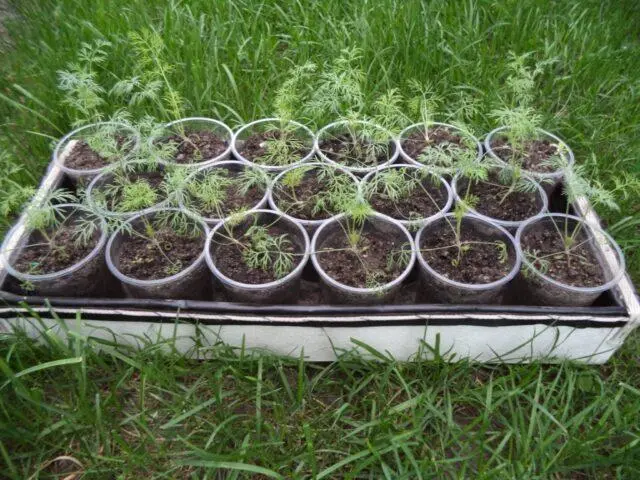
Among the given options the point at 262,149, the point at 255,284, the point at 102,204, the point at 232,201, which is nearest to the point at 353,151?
the point at 262,149

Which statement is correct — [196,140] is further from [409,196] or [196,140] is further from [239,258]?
[409,196]

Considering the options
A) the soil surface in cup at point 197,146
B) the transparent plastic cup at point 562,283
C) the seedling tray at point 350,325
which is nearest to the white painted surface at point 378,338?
the seedling tray at point 350,325

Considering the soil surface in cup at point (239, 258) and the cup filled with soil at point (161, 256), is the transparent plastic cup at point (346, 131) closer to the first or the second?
the soil surface in cup at point (239, 258)

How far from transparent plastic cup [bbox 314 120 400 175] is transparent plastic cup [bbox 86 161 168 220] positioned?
0.63m

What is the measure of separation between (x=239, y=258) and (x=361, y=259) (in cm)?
43

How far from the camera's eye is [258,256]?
1816mm

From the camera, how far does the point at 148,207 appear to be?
1898 mm

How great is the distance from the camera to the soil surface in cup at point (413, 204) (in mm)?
1954

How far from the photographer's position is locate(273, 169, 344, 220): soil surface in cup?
1.93m

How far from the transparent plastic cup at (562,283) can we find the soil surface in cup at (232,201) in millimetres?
995

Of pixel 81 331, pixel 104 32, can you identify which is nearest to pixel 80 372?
pixel 81 331

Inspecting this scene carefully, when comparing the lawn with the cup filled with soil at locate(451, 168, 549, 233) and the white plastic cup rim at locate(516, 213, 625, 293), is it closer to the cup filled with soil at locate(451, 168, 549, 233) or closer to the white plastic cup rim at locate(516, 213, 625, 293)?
the white plastic cup rim at locate(516, 213, 625, 293)

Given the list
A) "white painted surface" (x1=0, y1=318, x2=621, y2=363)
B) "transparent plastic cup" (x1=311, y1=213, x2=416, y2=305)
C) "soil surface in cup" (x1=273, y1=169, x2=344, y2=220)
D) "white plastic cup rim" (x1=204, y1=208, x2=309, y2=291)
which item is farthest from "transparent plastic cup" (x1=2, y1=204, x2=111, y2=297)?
"transparent plastic cup" (x1=311, y1=213, x2=416, y2=305)

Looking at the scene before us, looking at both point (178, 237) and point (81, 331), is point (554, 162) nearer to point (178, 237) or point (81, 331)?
point (178, 237)
